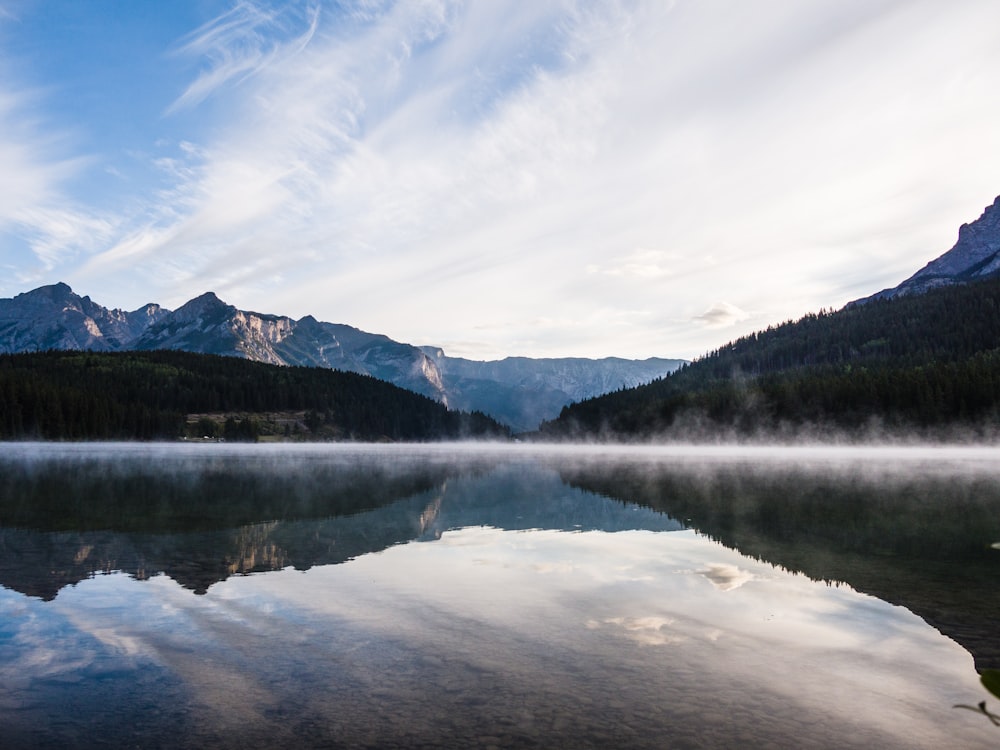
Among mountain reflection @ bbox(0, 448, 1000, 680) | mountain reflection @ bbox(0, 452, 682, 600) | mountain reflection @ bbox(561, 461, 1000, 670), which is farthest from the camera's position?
mountain reflection @ bbox(0, 452, 682, 600)

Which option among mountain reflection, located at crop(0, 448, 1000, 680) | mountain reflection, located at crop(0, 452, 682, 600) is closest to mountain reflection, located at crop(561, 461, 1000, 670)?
mountain reflection, located at crop(0, 448, 1000, 680)

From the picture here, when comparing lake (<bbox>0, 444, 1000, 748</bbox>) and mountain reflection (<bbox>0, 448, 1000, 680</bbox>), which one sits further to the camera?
mountain reflection (<bbox>0, 448, 1000, 680</bbox>)

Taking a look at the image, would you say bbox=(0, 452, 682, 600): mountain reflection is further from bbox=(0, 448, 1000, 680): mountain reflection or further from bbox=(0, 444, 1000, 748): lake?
bbox=(0, 444, 1000, 748): lake

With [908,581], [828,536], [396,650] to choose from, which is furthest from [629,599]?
[828,536]

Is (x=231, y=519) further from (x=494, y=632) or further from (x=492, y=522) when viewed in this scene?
(x=494, y=632)

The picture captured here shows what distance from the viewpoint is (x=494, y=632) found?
1520 centimetres

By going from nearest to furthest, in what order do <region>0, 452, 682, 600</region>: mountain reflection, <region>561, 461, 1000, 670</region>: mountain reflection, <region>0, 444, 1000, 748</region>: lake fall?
<region>0, 444, 1000, 748</region>: lake < <region>561, 461, 1000, 670</region>: mountain reflection < <region>0, 452, 682, 600</region>: mountain reflection

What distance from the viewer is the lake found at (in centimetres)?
1007

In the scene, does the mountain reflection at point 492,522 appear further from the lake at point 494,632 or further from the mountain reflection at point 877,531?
the lake at point 494,632

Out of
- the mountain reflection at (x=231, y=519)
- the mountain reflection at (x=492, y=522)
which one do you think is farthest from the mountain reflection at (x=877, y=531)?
the mountain reflection at (x=231, y=519)

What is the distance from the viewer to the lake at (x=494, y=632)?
1007 centimetres

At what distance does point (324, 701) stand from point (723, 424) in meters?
197

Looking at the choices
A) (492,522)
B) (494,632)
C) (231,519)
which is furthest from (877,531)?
(231,519)

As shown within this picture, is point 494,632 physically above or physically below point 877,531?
above
